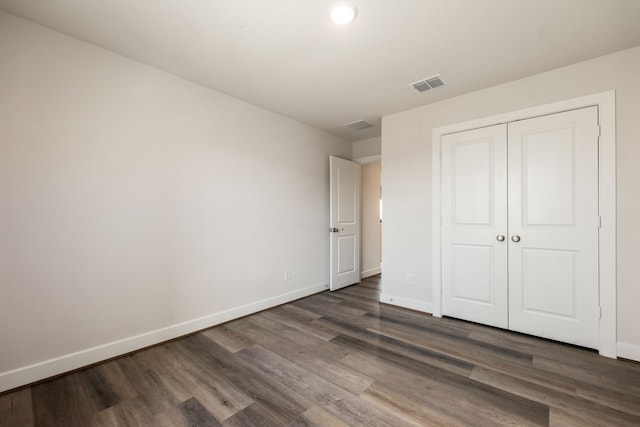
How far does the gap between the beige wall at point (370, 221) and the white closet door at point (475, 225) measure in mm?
2046

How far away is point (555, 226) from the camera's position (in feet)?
8.15

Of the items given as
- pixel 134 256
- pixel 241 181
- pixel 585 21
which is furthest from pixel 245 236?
pixel 585 21

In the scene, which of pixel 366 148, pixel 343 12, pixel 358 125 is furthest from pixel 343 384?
pixel 366 148

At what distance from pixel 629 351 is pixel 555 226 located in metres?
1.08

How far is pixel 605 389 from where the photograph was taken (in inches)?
70.7

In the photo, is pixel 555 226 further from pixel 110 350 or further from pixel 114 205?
pixel 110 350

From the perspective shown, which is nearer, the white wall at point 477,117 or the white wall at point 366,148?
the white wall at point 477,117

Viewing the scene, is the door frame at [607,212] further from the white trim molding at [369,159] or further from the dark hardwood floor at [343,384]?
the white trim molding at [369,159]

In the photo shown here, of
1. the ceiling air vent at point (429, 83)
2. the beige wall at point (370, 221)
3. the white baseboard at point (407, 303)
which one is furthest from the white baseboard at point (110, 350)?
the ceiling air vent at point (429, 83)

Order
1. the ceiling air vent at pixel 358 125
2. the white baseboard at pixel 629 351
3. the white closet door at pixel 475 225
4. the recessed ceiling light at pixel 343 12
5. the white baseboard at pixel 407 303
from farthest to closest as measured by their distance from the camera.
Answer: the ceiling air vent at pixel 358 125 < the white baseboard at pixel 407 303 < the white closet door at pixel 475 225 < the white baseboard at pixel 629 351 < the recessed ceiling light at pixel 343 12

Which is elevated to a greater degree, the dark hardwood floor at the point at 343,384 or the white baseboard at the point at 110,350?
the white baseboard at the point at 110,350

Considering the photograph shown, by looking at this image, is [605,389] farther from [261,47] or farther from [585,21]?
[261,47]

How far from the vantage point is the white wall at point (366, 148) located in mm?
4551

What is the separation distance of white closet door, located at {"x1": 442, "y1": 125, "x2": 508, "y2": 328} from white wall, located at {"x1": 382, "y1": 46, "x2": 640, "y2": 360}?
21 cm
